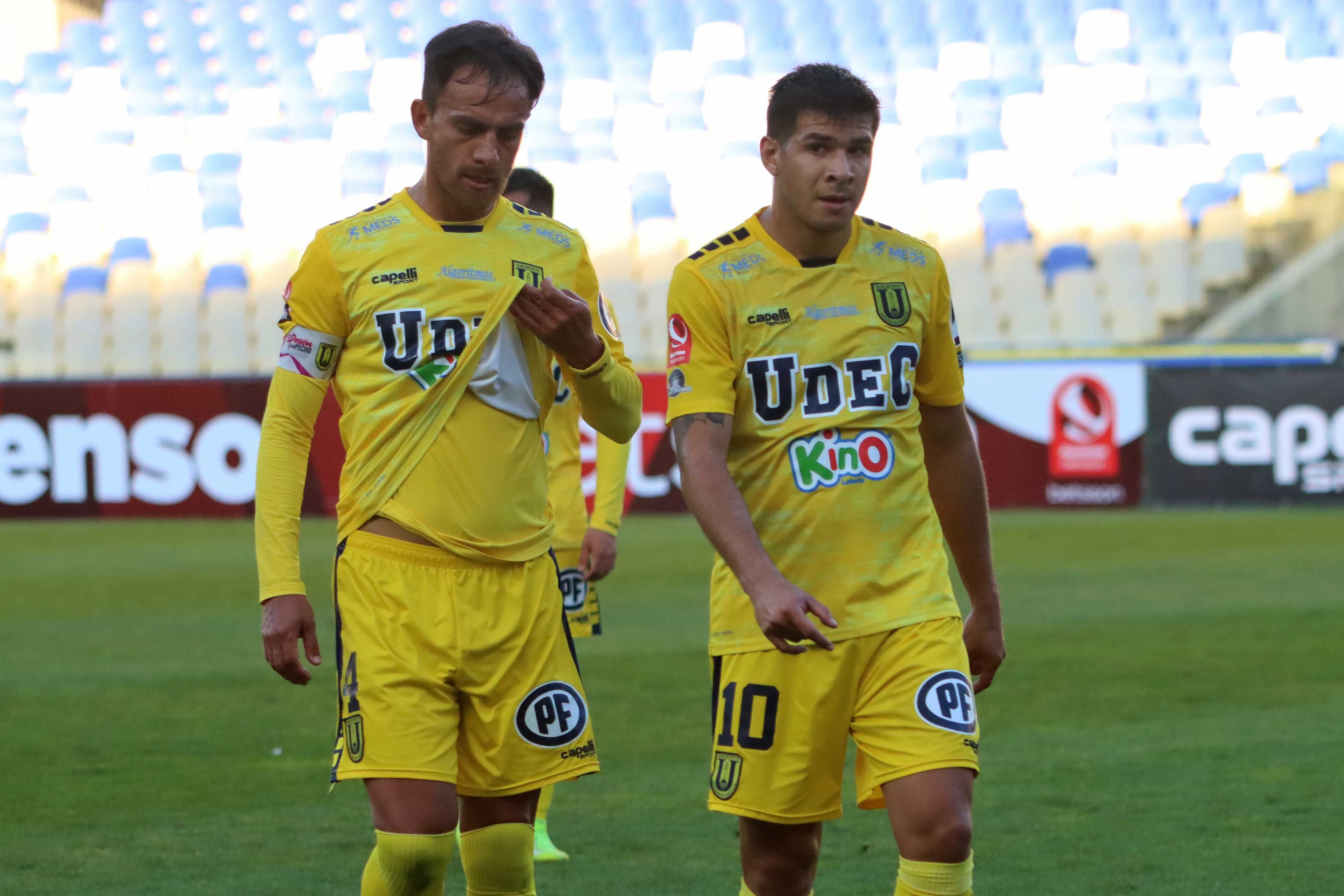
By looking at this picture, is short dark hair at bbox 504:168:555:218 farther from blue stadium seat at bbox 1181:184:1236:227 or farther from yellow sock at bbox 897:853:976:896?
blue stadium seat at bbox 1181:184:1236:227

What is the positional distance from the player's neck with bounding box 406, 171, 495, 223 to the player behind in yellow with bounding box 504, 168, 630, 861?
1671mm

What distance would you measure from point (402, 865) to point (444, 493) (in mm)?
686

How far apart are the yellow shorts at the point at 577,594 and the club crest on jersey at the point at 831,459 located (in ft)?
7.15

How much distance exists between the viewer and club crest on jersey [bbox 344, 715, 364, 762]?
311 centimetres

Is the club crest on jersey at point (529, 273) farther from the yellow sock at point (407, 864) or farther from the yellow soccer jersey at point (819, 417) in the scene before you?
the yellow sock at point (407, 864)

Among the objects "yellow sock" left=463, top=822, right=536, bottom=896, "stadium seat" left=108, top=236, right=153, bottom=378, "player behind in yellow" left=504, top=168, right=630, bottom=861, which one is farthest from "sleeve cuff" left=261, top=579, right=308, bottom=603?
"stadium seat" left=108, top=236, right=153, bottom=378

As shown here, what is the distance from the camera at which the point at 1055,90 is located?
906 inches

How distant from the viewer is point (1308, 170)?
70.0 ft

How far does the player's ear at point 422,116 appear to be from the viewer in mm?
3271

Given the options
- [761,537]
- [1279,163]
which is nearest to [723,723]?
[761,537]

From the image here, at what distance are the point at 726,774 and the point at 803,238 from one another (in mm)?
1073

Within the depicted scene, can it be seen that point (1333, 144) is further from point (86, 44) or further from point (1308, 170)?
point (86, 44)

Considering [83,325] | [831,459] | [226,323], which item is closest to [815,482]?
[831,459]

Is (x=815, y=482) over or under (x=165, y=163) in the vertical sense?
under
